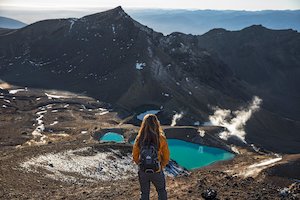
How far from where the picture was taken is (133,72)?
481 ft

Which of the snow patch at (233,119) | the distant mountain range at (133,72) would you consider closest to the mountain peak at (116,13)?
the distant mountain range at (133,72)

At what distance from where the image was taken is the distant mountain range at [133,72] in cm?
13562

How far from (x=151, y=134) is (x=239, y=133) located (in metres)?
114

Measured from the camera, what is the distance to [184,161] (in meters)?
85.2

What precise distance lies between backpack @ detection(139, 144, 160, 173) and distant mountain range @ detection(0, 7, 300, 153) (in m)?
106

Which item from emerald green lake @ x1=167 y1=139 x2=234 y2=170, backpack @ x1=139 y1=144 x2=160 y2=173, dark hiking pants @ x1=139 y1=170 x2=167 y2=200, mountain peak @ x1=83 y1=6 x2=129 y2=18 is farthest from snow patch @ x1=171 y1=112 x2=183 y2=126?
backpack @ x1=139 y1=144 x2=160 y2=173

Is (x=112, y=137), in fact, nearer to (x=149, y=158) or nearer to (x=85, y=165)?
(x=85, y=165)

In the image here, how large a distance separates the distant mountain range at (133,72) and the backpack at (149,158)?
106 m

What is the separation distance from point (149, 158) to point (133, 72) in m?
132

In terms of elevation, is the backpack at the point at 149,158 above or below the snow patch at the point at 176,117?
above

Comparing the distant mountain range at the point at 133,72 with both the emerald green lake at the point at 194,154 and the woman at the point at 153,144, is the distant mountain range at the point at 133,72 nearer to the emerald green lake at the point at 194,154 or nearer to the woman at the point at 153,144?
the emerald green lake at the point at 194,154

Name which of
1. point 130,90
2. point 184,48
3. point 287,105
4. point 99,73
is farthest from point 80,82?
Result: point 287,105

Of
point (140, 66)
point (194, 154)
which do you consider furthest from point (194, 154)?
point (140, 66)

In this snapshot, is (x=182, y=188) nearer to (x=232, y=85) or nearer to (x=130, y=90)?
(x=130, y=90)
